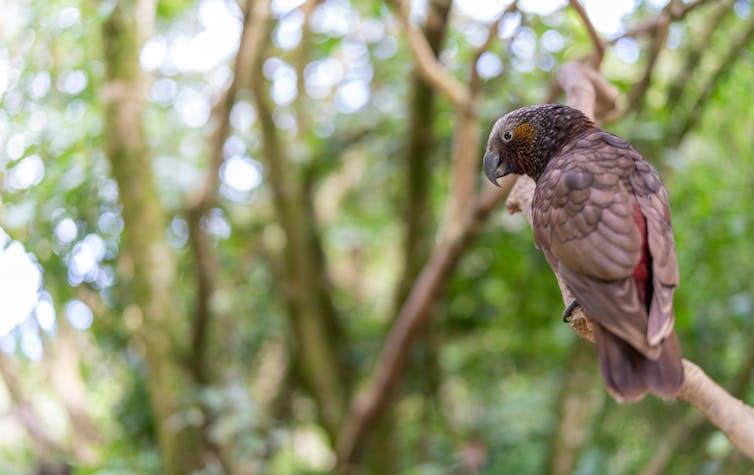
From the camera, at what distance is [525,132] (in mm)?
2727

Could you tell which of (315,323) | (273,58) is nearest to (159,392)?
(315,323)

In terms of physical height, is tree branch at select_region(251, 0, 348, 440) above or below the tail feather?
below

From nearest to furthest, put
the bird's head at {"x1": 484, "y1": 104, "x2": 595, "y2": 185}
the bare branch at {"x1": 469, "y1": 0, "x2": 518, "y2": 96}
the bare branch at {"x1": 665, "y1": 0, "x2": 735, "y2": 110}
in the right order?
the bird's head at {"x1": 484, "y1": 104, "x2": 595, "y2": 185} < the bare branch at {"x1": 469, "y1": 0, "x2": 518, "y2": 96} < the bare branch at {"x1": 665, "y1": 0, "x2": 735, "y2": 110}

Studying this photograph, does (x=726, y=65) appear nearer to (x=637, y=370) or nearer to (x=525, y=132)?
(x=525, y=132)

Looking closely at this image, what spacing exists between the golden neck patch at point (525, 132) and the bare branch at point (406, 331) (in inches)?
38.5

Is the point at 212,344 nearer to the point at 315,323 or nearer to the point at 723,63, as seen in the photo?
the point at 315,323

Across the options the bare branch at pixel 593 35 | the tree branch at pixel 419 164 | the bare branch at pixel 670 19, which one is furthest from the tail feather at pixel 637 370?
the tree branch at pixel 419 164

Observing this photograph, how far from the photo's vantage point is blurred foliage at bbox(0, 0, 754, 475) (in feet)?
13.8

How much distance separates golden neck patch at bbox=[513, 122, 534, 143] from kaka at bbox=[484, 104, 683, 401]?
0.03 metres

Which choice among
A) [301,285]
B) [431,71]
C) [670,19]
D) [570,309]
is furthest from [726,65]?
[301,285]

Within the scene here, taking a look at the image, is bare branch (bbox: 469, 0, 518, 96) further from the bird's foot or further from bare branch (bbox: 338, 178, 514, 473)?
the bird's foot

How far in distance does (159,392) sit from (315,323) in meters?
1.05

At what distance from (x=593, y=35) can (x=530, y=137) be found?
530 millimetres

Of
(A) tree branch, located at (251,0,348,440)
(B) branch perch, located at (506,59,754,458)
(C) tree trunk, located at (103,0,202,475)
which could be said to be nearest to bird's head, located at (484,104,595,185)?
(B) branch perch, located at (506,59,754,458)
